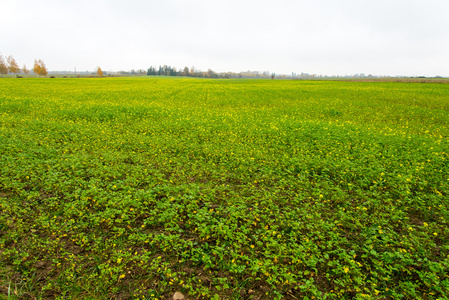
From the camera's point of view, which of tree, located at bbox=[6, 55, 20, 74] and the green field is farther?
tree, located at bbox=[6, 55, 20, 74]

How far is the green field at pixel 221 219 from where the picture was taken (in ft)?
12.7

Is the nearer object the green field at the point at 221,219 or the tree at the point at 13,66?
the green field at the point at 221,219

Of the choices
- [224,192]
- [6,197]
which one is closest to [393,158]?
[224,192]

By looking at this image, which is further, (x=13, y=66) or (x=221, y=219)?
(x=13, y=66)

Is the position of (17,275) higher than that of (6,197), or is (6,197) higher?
(6,197)

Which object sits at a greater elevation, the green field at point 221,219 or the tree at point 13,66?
the tree at point 13,66

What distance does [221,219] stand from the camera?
5.21m

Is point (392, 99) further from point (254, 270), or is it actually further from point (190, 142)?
point (254, 270)

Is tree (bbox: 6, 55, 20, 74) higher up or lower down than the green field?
higher up

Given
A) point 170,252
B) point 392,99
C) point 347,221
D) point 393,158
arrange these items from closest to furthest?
1. point 170,252
2. point 347,221
3. point 393,158
4. point 392,99

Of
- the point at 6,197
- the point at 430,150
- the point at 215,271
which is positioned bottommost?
the point at 215,271

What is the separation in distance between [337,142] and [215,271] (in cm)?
922

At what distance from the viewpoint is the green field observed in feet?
12.7

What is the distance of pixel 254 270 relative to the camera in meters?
4.02
